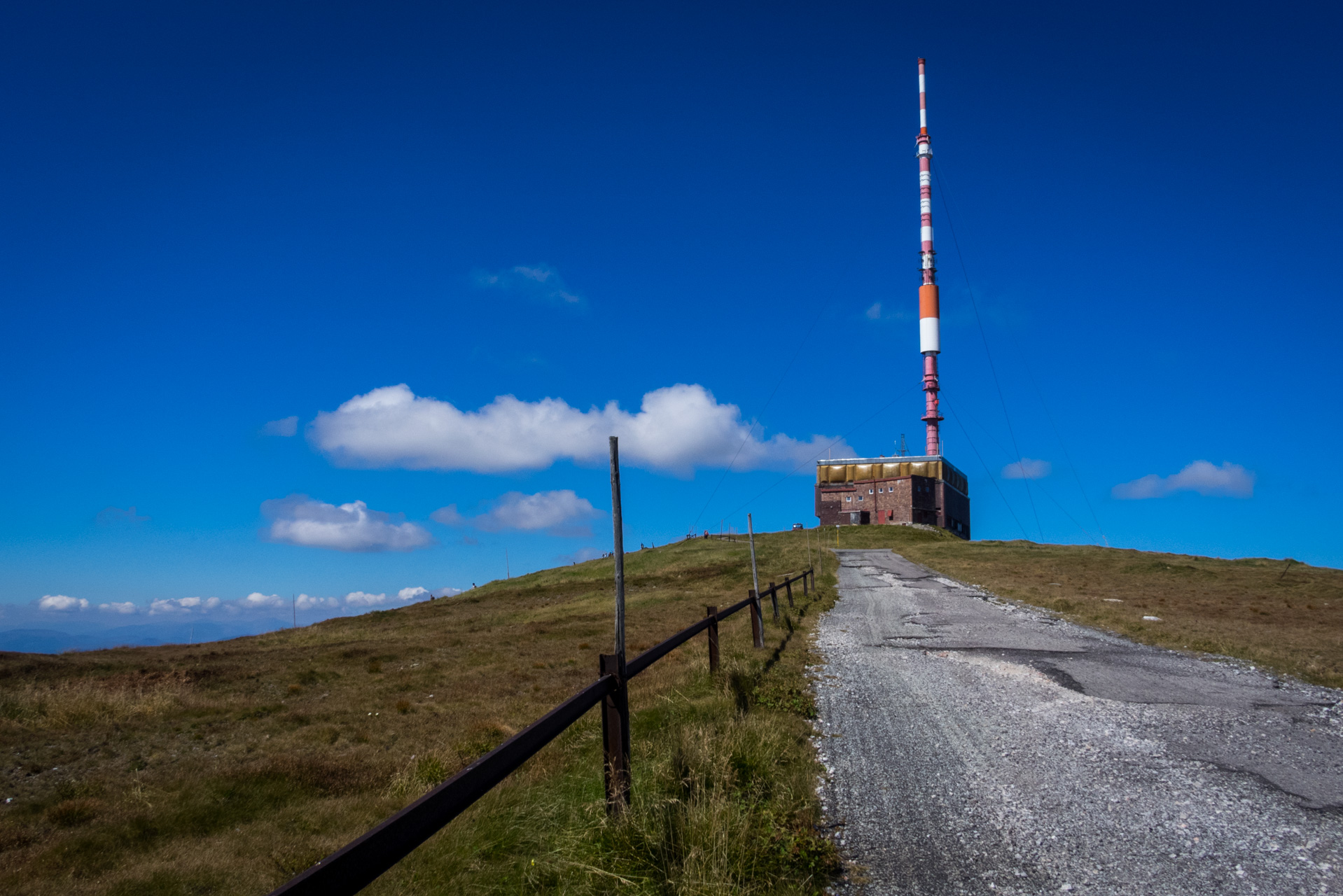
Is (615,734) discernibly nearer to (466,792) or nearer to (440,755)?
(466,792)

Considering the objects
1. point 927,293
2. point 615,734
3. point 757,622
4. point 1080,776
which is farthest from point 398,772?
point 927,293

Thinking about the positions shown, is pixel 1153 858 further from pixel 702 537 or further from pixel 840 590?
pixel 702 537

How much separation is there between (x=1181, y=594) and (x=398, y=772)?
125ft

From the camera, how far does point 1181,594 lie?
114 feet

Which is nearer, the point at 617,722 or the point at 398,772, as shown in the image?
the point at 617,722

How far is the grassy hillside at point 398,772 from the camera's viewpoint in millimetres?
4645

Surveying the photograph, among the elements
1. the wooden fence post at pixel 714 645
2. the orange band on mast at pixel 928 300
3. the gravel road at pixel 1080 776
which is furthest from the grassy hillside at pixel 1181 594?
the orange band on mast at pixel 928 300

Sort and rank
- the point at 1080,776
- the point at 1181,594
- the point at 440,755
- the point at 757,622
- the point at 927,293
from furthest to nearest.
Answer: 1. the point at 927,293
2. the point at 1181,594
3. the point at 757,622
4. the point at 440,755
5. the point at 1080,776

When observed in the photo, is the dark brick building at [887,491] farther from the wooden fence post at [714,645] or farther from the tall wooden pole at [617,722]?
the tall wooden pole at [617,722]

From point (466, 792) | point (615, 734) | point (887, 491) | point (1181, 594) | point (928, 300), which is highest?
point (928, 300)

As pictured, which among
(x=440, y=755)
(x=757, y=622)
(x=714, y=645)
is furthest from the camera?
(x=757, y=622)

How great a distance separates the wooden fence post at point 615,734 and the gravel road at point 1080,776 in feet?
5.50

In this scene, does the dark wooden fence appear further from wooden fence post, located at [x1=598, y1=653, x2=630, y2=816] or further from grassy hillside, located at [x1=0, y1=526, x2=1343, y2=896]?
grassy hillside, located at [x1=0, y1=526, x2=1343, y2=896]

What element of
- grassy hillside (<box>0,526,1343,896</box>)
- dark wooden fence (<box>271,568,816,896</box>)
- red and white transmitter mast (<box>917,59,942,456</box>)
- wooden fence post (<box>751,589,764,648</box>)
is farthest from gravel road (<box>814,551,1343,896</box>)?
red and white transmitter mast (<box>917,59,942,456</box>)
